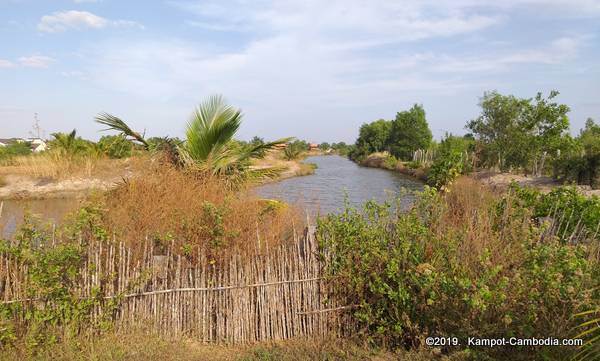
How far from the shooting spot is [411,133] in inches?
1853

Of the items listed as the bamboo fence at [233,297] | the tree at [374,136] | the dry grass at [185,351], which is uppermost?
the tree at [374,136]

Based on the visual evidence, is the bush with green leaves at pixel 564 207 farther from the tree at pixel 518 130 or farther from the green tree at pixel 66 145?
the green tree at pixel 66 145

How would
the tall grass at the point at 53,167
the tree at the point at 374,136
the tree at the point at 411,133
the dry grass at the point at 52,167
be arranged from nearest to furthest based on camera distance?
the tall grass at the point at 53,167 < the dry grass at the point at 52,167 < the tree at the point at 411,133 < the tree at the point at 374,136

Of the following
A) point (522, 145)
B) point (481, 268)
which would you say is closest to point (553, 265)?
point (481, 268)

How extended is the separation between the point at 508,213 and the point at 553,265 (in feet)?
4.08

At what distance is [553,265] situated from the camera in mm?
3406

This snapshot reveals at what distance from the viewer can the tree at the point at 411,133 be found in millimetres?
46562

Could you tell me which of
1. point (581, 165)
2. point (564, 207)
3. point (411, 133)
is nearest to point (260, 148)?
point (564, 207)


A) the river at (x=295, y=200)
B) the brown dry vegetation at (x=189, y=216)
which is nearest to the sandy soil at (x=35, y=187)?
the river at (x=295, y=200)

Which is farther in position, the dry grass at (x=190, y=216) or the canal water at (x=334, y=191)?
the canal water at (x=334, y=191)

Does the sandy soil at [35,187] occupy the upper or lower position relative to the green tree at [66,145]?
lower

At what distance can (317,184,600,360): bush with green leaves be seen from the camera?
329cm

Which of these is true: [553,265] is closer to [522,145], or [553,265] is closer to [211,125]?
[211,125]

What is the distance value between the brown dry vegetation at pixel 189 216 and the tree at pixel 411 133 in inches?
1664
